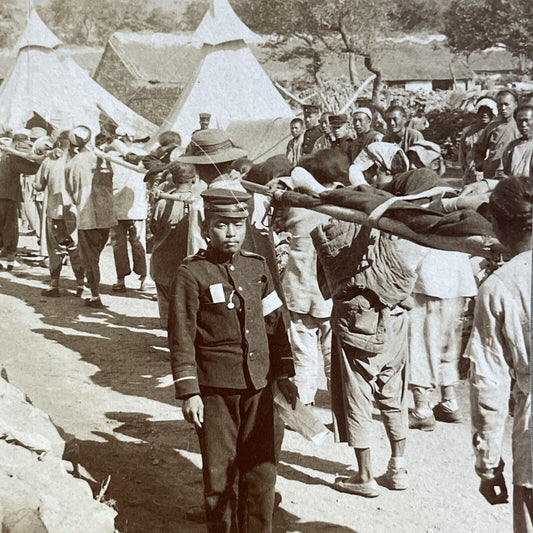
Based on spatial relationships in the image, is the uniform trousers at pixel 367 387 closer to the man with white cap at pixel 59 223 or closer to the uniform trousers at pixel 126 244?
the uniform trousers at pixel 126 244

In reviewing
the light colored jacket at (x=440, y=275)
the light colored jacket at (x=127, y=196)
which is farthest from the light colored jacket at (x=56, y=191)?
the light colored jacket at (x=440, y=275)

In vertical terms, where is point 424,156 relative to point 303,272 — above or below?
above

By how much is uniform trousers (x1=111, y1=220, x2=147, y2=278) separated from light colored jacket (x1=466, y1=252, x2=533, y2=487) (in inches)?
272

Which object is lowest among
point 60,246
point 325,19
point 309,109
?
point 60,246

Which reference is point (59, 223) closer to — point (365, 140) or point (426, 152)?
point (365, 140)

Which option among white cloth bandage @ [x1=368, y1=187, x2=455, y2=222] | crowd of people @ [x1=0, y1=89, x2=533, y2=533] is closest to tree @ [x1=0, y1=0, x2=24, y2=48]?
crowd of people @ [x1=0, y1=89, x2=533, y2=533]

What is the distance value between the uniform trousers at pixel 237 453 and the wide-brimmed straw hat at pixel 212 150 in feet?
5.89

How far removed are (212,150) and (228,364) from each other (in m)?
1.87

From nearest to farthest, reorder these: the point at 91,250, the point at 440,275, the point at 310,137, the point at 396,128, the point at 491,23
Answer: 1. the point at 440,275
2. the point at 91,250
3. the point at 396,128
4. the point at 310,137
5. the point at 491,23

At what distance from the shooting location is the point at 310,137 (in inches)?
409

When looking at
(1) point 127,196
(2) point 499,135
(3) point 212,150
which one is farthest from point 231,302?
(1) point 127,196

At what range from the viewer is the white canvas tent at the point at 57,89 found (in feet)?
33.1

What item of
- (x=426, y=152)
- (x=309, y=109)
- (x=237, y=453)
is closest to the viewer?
(x=237, y=453)

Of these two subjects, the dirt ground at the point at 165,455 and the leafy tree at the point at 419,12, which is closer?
the dirt ground at the point at 165,455
